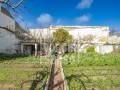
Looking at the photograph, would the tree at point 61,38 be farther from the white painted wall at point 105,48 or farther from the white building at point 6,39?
the white building at point 6,39

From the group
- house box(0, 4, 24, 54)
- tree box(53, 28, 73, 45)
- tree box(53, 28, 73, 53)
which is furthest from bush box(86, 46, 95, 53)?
house box(0, 4, 24, 54)

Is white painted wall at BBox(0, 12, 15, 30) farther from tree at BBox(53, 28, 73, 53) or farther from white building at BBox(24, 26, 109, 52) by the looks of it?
white building at BBox(24, 26, 109, 52)

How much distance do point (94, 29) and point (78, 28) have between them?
10.4 feet

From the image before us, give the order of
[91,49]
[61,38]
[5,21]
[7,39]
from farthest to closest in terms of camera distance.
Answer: [61,38] → [91,49] → [5,21] → [7,39]

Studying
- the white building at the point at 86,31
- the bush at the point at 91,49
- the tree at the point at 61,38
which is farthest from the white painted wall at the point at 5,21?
the bush at the point at 91,49

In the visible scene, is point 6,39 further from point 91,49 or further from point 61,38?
point 91,49

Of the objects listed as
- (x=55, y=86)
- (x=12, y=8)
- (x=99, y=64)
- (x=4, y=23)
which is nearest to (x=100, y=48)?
(x=4, y=23)

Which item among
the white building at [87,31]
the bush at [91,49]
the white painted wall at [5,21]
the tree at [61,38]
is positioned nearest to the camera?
the white painted wall at [5,21]

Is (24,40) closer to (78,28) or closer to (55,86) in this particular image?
(78,28)

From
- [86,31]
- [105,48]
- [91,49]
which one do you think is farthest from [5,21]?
[86,31]

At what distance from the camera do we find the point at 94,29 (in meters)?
60.6

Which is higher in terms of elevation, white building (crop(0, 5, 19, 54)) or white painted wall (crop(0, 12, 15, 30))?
white painted wall (crop(0, 12, 15, 30))

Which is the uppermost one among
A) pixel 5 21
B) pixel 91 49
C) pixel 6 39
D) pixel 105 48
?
pixel 5 21

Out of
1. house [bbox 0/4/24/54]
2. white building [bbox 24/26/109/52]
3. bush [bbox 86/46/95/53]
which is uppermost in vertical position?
white building [bbox 24/26/109/52]
